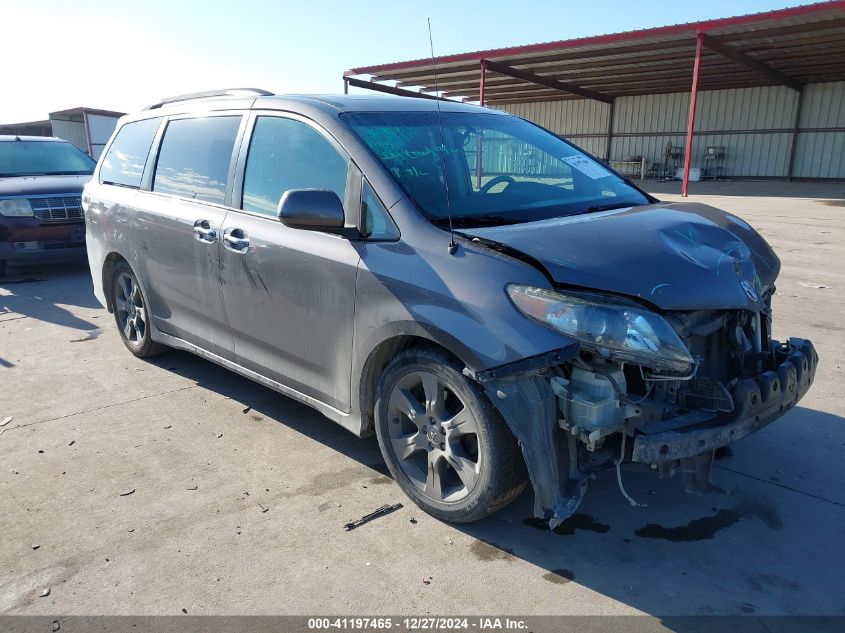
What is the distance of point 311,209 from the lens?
2.95m

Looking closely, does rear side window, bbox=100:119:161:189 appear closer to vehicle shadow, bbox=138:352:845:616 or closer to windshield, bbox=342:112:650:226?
windshield, bbox=342:112:650:226

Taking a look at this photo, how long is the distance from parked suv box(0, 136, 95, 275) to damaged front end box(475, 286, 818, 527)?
306 inches

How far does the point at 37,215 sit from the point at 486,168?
23.0ft

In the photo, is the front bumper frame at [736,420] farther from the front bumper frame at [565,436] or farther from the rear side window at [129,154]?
the rear side window at [129,154]

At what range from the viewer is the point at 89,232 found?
543 centimetres

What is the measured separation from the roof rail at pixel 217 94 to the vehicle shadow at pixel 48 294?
2517 mm

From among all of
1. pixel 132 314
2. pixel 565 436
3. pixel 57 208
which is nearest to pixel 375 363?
pixel 565 436

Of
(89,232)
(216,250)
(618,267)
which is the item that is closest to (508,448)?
(618,267)

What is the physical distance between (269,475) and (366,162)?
5.57ft

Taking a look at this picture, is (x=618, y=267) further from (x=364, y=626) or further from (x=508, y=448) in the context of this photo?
(x=364, y=626)

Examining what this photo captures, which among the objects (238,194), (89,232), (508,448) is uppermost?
(238,194)

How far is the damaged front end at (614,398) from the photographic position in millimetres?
2451

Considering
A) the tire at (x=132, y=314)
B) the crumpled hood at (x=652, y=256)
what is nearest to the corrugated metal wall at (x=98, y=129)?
the tire at (x=132, y=314)

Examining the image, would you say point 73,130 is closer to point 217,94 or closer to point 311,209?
point 217,94
